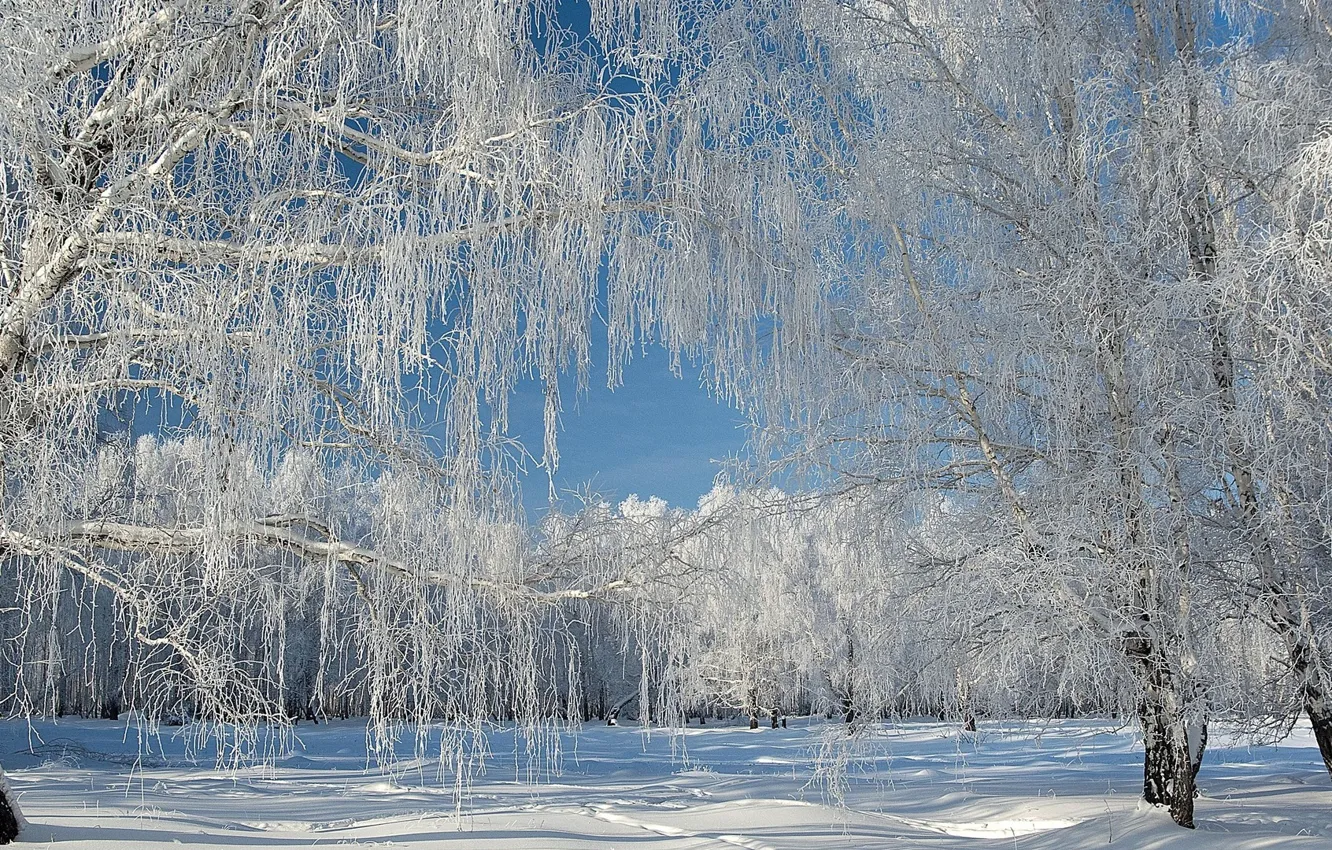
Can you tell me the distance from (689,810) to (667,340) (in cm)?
499

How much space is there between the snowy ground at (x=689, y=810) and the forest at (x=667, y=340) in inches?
22.6

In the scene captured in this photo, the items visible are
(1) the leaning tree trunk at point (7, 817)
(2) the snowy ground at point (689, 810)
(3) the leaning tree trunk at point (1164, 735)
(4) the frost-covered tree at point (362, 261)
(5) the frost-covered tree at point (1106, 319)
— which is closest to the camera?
(4) the frost-covered tree at point (362, 261)

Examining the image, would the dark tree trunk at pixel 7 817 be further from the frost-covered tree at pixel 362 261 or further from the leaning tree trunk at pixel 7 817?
the frost-covered tree at pixel 362 261

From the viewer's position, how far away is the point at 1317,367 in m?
5.11

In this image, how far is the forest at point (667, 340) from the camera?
11.7 feet

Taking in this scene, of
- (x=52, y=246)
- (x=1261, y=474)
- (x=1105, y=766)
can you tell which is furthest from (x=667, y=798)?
(x=1105, y=766)

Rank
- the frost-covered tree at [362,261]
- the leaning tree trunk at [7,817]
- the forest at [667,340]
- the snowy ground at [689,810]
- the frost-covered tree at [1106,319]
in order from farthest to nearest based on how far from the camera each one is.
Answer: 1. the snowy ground at [689,810]
2. the frost-covered tree at [1106,319]
3. the leaning tree trunk at [7,817]
4. the forest at [667,340]
5. the frost-covered tree at [362,261]

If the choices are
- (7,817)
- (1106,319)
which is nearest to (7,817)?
(7,817)

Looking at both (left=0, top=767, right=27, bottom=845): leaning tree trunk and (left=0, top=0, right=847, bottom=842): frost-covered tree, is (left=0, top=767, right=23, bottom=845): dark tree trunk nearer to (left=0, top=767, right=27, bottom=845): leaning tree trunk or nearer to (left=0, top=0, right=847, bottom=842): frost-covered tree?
(left=0, top=767, right=27, bottom=845): leaning tree trunk

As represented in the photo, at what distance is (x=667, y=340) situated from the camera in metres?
3.69

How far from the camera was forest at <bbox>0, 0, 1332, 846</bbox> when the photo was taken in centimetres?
356

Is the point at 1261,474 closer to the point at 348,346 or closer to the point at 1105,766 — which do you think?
the point at 348,346

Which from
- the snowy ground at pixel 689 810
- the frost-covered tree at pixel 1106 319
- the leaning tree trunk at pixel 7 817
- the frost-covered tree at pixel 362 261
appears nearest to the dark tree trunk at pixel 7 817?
the leaning tree trunk at pixel 7 817

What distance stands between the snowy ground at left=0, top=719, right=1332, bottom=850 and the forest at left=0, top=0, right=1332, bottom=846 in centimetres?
57
